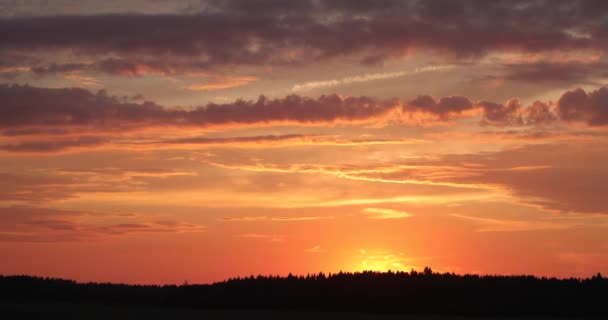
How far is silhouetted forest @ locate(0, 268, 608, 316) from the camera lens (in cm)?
4794

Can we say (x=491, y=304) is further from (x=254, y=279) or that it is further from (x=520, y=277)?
(x=254, y=279)

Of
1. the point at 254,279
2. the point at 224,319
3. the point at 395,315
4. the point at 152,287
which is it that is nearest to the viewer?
the point at 224,319

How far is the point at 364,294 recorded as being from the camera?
50625mm

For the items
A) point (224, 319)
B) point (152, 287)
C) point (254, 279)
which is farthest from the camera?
point (152, 287)

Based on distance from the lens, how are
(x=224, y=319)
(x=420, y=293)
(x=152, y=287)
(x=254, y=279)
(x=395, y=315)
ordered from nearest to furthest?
(x=224, y=319), (x=395, y=315), (x=420, y=293), (x=254, y=279), (x=152, y=287)

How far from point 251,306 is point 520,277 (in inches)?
624

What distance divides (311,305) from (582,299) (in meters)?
15.2

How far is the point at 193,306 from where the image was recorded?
52.1m

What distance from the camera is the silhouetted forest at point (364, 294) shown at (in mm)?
47938

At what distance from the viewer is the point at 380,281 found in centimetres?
5156

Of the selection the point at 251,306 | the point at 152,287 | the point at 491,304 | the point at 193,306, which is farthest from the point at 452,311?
the point at 152,287

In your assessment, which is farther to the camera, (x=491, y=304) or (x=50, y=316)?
(x=491, y=304)

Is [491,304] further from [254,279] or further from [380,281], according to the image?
[254,279]

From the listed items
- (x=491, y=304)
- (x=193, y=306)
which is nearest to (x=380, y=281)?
(x=491, y=304)
